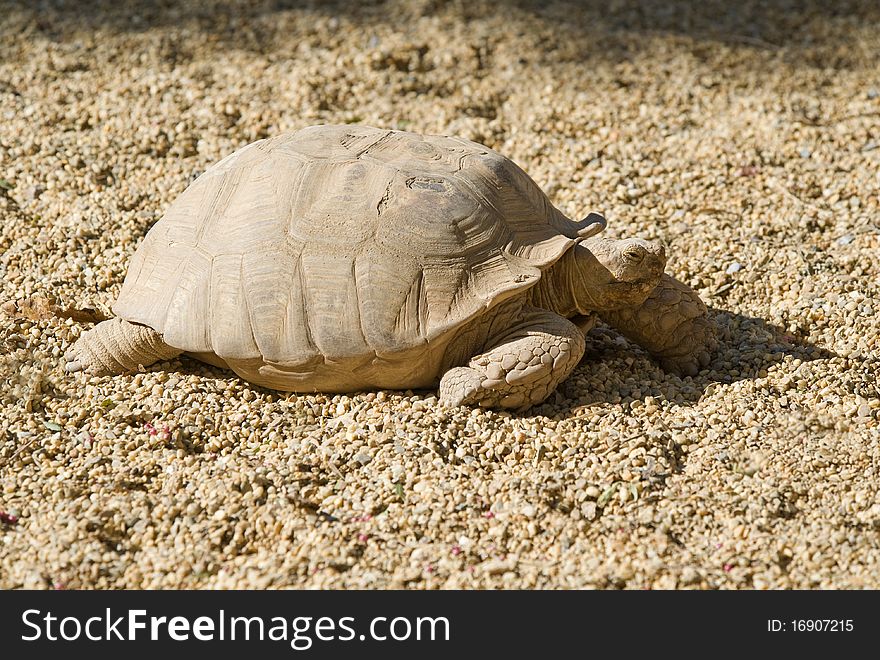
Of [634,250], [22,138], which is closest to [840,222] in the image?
[634,250]

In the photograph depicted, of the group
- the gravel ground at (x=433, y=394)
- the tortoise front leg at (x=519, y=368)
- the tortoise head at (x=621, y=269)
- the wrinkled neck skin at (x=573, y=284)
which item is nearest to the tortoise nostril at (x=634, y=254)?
the tortoise head at (x=621, y=269)

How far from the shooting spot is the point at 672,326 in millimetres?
4371

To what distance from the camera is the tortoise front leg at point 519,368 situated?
12.7ft

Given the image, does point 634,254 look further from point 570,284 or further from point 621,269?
point 570,284

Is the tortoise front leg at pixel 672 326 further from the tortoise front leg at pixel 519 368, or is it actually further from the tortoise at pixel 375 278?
the tortoise front leg at pixel 519 368

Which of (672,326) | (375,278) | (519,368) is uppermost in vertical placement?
(375,278)

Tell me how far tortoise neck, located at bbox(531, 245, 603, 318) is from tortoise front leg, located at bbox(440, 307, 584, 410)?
0.79 feet

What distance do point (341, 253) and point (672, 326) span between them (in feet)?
5.18

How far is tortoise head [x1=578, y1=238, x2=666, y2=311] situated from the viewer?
13.6ft

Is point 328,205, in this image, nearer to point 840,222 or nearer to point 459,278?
point 459,278

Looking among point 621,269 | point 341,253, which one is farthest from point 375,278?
point 621,269

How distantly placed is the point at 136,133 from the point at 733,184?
3855mm

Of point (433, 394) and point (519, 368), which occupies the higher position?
point (519, 368)

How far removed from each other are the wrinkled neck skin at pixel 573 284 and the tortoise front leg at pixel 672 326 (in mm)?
190
